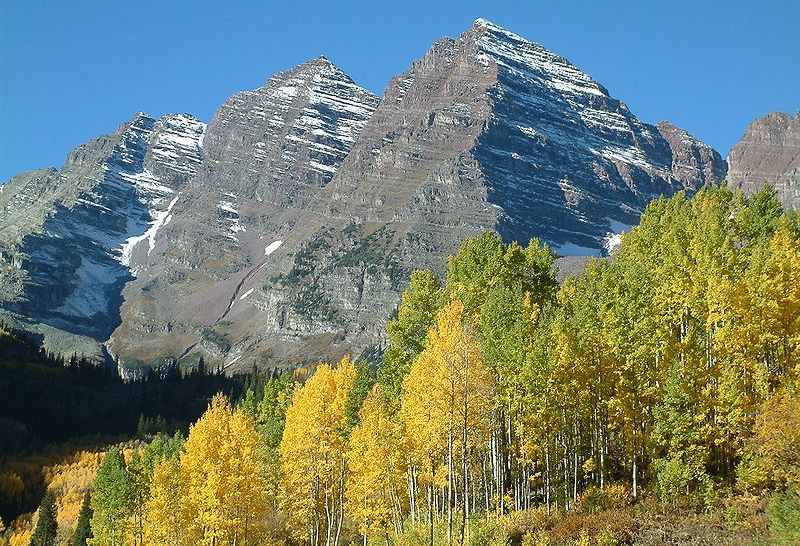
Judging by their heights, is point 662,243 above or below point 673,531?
above

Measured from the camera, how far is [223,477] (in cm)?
5306

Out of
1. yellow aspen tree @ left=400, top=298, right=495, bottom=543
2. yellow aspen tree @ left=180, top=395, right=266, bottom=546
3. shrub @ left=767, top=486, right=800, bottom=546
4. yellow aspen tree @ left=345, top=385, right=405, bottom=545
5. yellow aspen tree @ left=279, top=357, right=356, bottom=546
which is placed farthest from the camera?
yellow aspen tree @ left=279, top=357, right=356, bottom=546

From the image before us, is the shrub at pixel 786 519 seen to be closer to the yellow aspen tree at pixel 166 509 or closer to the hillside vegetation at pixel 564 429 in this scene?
the hillside vegetation at pixel 564 429

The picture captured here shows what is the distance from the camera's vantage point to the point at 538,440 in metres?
54.5

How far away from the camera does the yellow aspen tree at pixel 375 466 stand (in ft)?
182

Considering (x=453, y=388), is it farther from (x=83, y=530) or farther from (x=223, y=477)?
(x=83, y=530)

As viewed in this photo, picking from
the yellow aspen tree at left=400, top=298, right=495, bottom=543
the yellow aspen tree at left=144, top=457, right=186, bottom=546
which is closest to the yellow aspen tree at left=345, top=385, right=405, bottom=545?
the yellow aspen tree at left=400, top=298, right=495, bottom=543

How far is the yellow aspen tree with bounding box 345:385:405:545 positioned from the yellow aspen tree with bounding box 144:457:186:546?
45.0ft

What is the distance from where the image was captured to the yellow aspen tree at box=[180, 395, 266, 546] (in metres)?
52.6

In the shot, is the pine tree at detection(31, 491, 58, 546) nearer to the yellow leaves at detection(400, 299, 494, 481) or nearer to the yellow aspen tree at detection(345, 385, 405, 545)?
the yellow aspen tree at detection(345, 385, 405, 545)

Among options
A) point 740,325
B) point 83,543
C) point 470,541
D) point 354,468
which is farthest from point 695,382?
point 83,543

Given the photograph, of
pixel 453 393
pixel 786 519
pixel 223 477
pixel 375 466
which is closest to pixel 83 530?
pixel 223 477

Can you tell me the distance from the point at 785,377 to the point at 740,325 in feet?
14.4

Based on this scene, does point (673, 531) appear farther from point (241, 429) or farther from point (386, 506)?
point (241, 429)
